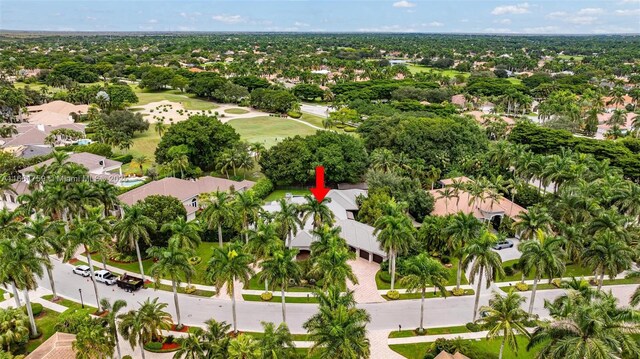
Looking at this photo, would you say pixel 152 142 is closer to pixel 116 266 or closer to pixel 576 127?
pixel 116 266

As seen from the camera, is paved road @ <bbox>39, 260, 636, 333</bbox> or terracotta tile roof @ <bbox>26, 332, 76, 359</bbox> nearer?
terracotta tile roof @ <bbox>26, 332, 76, 359</bbox>

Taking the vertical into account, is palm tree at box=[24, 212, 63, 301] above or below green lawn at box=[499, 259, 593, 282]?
above

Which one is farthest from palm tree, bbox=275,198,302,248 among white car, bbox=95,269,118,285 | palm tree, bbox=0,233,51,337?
palm tree, bbox=0,233,51,337

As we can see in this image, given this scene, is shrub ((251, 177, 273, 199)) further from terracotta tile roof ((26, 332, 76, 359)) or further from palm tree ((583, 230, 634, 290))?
palm tree ((583, 230, 634, 290))

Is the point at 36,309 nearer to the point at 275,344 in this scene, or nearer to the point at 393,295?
the point at 275,344

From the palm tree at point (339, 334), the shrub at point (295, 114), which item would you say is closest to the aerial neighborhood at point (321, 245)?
the palm tree at point (339, 334)

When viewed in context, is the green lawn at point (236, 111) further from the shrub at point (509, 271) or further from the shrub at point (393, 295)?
the shrub at point (509, 271)

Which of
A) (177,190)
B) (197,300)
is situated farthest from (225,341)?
(177,190)
